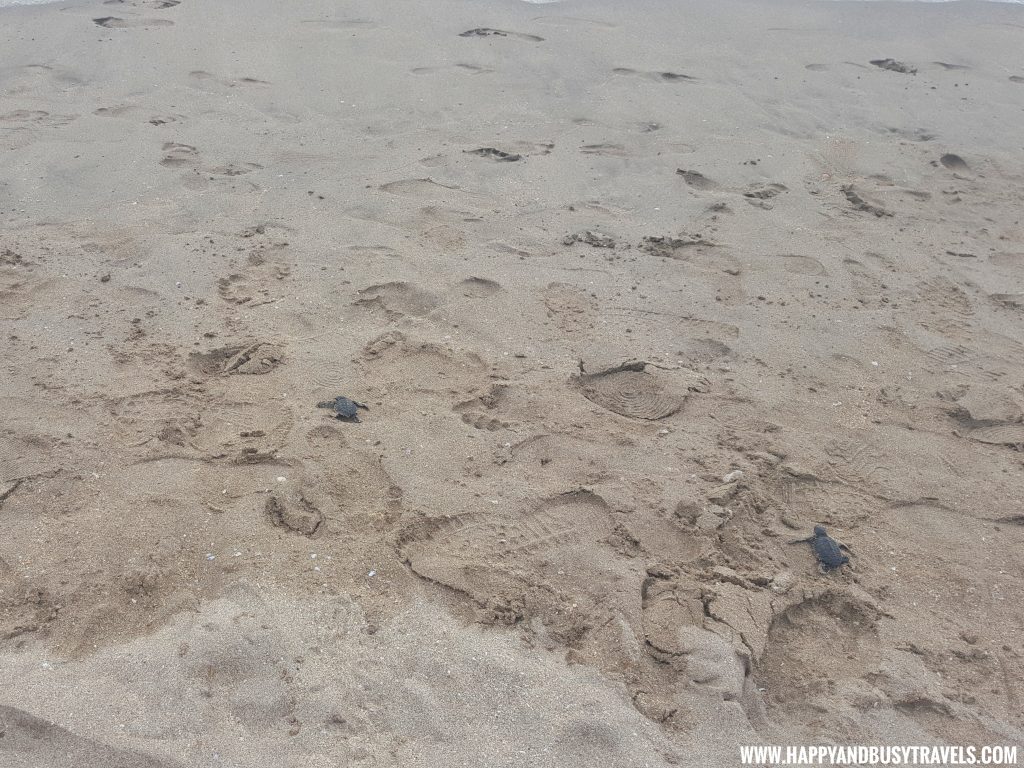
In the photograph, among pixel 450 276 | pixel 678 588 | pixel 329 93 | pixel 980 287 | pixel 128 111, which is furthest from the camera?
pixel 329 93

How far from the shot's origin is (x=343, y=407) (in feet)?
10.0

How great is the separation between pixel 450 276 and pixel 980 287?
291 cm

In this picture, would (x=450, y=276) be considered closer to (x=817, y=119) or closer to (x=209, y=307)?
(x=209, y=307)

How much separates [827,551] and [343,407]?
1.84 m

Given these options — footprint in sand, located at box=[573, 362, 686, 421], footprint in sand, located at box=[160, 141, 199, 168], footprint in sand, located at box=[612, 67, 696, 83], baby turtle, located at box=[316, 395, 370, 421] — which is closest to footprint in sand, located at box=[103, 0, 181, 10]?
footprint in sand, located at box=[160, 141, 199, 168]

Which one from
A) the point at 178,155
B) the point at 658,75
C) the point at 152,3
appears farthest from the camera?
the point at 152,3

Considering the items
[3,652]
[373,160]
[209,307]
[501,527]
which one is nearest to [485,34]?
[373,160]

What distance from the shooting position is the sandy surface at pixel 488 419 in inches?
86.3

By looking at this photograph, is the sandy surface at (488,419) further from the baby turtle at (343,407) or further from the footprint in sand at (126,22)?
the footprint in sand at (126,22)

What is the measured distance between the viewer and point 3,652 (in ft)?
7.16

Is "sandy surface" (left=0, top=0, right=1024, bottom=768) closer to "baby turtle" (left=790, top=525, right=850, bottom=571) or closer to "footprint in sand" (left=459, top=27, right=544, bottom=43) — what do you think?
"baby turtle" (left=790, top=525, right=850, bottom=571)

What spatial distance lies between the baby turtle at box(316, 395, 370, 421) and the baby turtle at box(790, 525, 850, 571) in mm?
1752

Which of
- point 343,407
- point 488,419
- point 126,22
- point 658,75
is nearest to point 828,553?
point 488,419

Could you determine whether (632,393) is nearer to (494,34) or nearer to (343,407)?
(343,407)
